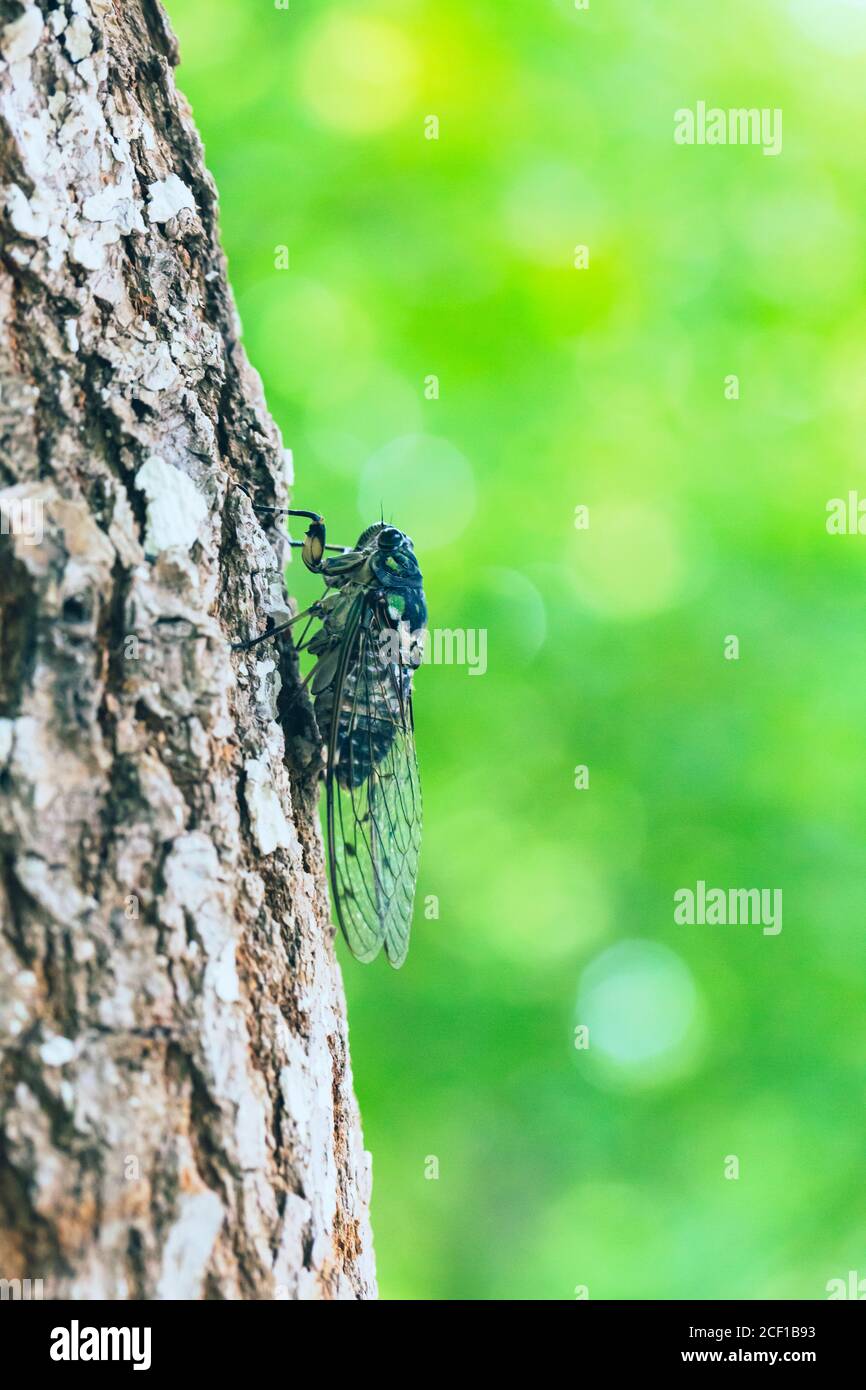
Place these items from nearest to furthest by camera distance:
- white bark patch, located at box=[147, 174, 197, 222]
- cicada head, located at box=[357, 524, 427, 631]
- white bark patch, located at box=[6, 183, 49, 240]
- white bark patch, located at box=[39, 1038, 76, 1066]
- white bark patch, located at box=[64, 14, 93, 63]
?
1. white bark patch, located at box=[39, 1038, 76, 1066]
2. white bark patch, located at box=[6, 183, 49, 240]
3. white bark patch, located at box=[64, 14, 93, 63]
4. white bark patch, located at box=[147, 174, 197, 222]
5. cicada head, located at box=[357, 524, 427, 631]

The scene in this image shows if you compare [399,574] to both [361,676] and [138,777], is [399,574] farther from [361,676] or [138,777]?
[138,777]

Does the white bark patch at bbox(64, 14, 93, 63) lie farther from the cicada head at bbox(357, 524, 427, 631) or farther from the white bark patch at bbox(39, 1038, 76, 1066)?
the white bark patch at bbox(39, 1038, 76, 1066)

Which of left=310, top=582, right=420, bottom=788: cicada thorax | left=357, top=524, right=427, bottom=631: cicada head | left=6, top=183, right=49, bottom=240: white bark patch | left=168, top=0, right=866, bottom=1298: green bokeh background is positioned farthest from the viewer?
left=168, top=0, right=866, bottom=1298: green bokeh background

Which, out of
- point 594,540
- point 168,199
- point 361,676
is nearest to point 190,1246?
point 361,676

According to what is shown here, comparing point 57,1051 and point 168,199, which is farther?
point 168,199

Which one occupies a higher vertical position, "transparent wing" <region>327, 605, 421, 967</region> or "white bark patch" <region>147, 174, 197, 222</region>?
"white bark patch" <region>147, 174, 197, 222</region>

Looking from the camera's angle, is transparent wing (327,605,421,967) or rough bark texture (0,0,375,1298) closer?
rough bark texture (0,0,375,1298)

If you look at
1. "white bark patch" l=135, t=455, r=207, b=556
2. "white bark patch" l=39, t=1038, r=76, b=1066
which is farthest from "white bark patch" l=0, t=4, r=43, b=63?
"white bark patch" l=39, t=1038, r=76, b=1066

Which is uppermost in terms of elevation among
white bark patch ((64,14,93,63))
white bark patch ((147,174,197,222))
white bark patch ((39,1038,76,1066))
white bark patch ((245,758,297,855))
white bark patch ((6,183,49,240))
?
white bark patch ((64,14,93,63))
